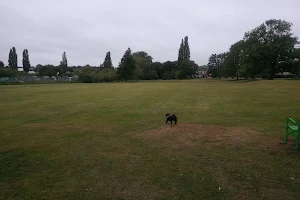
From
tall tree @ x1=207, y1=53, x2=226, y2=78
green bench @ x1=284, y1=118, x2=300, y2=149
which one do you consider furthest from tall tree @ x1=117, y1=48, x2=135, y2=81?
green bench @ x1=284, y1=118, x2=300, y2=149

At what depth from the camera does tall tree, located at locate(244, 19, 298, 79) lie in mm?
57438

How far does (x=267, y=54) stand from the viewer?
57469 millimetres

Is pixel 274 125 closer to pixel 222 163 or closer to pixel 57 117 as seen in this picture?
pixel 222 163

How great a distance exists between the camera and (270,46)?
5722 cm

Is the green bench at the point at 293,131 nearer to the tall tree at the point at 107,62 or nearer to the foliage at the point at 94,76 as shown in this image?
the foliage at the point at 94,76

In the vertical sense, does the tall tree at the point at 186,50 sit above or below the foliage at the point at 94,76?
above

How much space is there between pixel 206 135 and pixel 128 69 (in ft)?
264

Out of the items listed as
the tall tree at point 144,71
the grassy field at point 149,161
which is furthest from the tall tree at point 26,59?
the grassy field at point 149,161

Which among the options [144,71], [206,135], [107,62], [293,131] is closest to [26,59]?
[107,62]

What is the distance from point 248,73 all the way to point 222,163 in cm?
6071

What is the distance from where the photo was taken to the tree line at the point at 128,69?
8738cm

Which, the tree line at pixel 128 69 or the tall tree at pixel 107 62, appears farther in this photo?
the tall tree at pixel 107 62

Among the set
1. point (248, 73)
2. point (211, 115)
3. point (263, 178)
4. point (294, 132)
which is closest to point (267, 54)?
point (248, 73)

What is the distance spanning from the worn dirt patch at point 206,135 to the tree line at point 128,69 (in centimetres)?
7519
